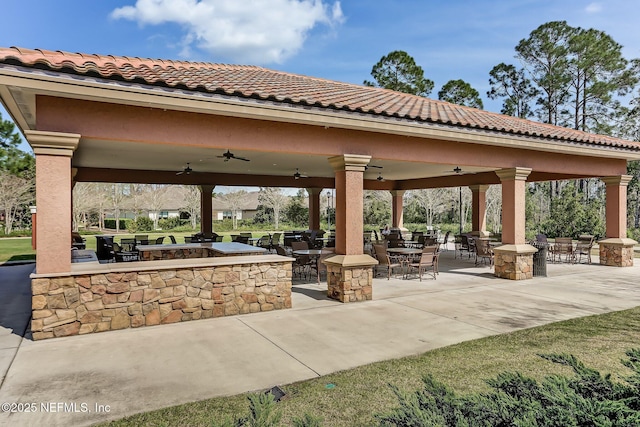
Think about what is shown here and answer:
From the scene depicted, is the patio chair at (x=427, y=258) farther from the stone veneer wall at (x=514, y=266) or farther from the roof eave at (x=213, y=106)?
the roof eave at (x=213, y=106)

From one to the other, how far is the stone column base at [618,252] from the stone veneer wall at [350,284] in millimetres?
9971

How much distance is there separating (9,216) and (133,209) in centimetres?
1326

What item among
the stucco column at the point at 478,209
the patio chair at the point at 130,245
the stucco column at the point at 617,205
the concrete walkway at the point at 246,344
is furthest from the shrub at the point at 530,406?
the stucco column at the point at 478,209

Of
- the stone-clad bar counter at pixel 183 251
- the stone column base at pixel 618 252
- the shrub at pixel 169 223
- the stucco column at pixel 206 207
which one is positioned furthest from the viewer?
the shrub at pixel 169 223

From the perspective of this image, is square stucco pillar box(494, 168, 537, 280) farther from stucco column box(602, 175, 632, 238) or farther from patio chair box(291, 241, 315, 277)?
patio chair box(291, 241, 315, 277)

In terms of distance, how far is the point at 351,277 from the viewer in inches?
330

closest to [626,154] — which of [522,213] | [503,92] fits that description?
[522,213]

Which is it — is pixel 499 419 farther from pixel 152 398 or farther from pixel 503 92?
pixel 503 92

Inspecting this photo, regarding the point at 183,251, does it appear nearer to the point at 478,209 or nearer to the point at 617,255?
the point at 478,209

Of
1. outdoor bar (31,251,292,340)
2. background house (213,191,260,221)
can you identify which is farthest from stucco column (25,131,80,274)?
background house (213,191,260,221)

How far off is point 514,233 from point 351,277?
5.49 meters

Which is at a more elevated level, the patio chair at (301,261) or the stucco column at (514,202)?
the stucco column at (514,202)

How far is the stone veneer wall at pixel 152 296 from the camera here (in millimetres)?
6016

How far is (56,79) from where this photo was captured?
5.46 metres
